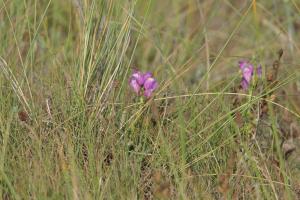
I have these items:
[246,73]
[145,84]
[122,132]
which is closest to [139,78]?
[145,84]

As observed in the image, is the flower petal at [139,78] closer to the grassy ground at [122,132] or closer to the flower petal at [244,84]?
the grassy ground at [122,132]

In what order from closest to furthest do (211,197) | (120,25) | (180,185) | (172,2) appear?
(180,185) < (211,197) < (120,25) < (172,2)

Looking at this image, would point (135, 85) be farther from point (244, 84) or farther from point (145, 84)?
point (244, 84)

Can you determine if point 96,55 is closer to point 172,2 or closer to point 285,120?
point 285,120

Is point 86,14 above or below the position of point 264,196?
above

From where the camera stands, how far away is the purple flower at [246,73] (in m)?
2.73

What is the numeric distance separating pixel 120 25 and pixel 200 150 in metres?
0.64

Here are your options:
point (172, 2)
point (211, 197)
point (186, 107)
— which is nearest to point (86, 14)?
point (186, 107)

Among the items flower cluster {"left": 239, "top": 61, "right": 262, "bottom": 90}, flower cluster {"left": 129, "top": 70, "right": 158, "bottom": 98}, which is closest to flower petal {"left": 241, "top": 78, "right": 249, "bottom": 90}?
flower cluster {"left": 239, "top": 61, "right": 262, "bottom": 90}

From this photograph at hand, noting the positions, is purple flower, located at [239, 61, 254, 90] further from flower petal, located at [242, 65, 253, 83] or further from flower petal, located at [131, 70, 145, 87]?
flower petal, located at [131, 70, 145, 87]

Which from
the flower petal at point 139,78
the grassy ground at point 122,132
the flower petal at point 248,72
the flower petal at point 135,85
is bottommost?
the grassy ground at point 122,132

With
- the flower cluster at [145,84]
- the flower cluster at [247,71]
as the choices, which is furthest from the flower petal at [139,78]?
the flower cluster at [247,71]

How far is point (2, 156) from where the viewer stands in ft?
7.29

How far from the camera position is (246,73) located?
8.97 feet
